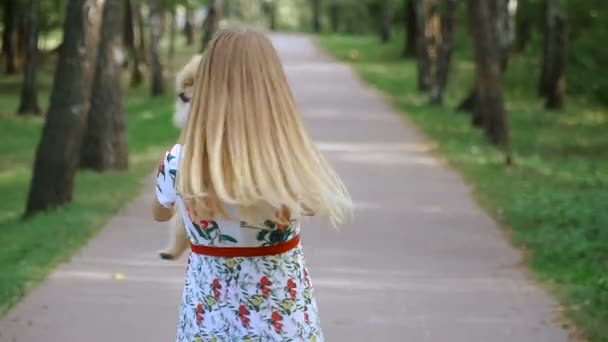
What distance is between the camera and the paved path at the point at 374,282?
25.2ft

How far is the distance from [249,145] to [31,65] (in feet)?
86.3

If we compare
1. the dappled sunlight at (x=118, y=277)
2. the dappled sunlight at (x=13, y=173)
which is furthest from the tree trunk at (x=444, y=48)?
the dappled sunlight at (x=118, y=277)

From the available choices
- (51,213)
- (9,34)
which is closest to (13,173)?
(51,213)

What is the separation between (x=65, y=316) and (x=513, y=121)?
19.2 metres

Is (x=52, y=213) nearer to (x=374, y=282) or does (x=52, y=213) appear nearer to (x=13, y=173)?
(x=374, y=282)

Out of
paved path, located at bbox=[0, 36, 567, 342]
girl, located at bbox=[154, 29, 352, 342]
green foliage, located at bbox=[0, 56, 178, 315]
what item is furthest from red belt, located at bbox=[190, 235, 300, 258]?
green foliage, located at bbox=[0, 56, 178, 315]

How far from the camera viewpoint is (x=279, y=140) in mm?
3586

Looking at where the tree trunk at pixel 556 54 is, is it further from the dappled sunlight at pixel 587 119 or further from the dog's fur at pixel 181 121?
the dog's fur at pixel 181 121

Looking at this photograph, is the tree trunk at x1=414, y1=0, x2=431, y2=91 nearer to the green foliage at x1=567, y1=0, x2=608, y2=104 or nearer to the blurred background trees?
the blurred background trees

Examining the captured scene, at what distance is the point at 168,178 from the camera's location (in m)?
3.83

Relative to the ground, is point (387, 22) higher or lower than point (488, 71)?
lower

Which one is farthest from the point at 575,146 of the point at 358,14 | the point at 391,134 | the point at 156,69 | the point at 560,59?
the point at 358,14

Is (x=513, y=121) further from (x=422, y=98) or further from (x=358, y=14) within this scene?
(x=358, y=14)

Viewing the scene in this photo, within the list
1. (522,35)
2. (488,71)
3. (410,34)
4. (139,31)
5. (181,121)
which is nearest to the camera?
(181,121)
